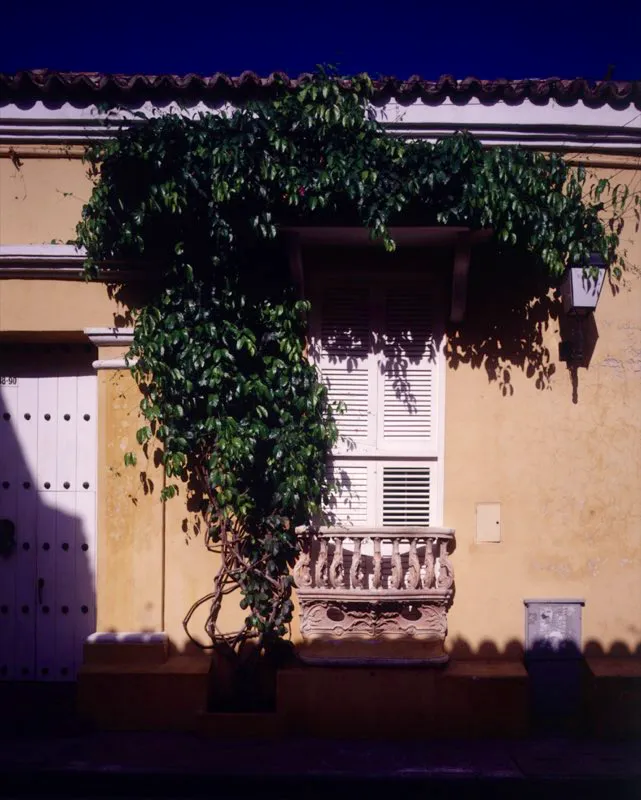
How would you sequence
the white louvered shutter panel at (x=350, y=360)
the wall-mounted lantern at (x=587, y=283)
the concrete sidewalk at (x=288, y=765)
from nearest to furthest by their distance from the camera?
the concrete sidewalk at (x=288, y=765) → the wall-mounted lantern at (x=587, y=283) → the white louvered shutter panel at (x=350, y=360)

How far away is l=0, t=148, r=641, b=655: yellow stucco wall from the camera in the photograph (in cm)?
615

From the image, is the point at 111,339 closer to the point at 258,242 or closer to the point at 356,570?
the point at 258,242

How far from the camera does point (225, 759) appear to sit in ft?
17.6

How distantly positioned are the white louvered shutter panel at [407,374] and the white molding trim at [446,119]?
4.43 feet

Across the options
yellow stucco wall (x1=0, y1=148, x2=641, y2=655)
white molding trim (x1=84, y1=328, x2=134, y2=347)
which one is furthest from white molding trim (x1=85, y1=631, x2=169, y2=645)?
white molding trim (x1=84, y1=328, x2=134, y2=347)

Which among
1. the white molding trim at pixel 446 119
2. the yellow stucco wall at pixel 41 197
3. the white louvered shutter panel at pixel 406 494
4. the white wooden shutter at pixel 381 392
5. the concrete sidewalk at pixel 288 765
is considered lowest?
the concrete sidewalk at pixel 288 765

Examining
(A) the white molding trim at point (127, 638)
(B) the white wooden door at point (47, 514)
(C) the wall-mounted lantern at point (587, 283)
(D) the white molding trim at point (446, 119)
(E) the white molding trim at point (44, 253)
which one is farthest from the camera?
(B) the white wooden door at point (47, 514)

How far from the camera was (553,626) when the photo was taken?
6.09 metres

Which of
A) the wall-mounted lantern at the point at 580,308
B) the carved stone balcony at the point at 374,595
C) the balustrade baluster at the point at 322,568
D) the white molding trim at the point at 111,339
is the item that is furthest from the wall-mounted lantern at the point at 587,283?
the white molding trim at the point at 111,339

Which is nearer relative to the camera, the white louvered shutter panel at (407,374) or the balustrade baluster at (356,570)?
the balustrade baluster at (356,570)

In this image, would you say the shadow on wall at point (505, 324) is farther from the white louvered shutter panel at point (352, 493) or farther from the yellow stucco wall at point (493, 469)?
the white louvered shutter panel at point (352, 493)

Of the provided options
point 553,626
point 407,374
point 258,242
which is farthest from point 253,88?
point 553,626

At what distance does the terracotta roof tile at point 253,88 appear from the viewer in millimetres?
6121

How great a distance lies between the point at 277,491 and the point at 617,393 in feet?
9.44
